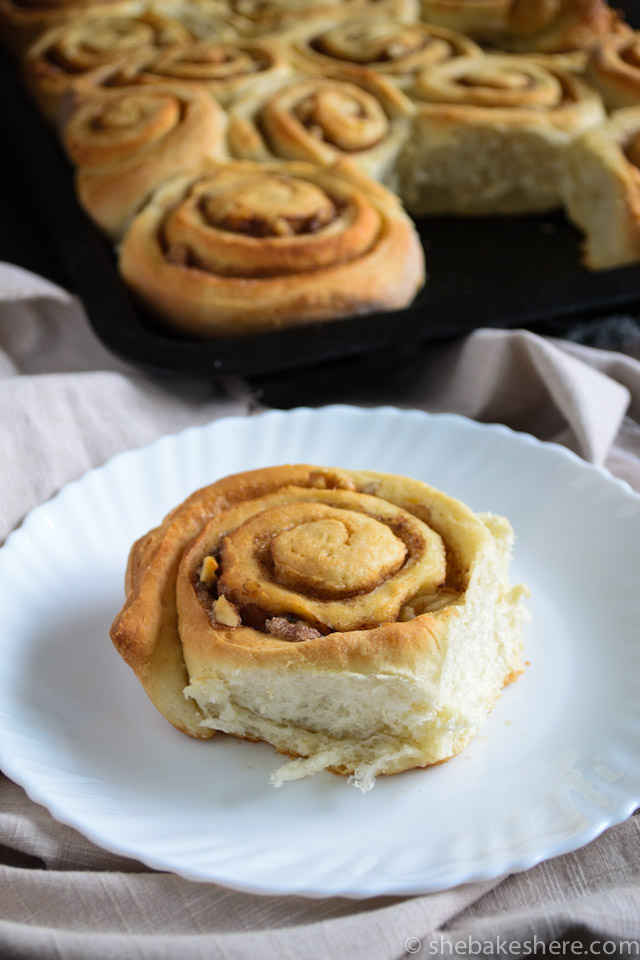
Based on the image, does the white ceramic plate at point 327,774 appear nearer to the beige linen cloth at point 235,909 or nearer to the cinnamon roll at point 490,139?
the beige linen cloth at point 235,909

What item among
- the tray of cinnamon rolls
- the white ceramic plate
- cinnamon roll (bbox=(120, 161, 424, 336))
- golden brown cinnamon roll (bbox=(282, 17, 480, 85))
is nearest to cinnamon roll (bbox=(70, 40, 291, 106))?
the tray of cinnamon rolls

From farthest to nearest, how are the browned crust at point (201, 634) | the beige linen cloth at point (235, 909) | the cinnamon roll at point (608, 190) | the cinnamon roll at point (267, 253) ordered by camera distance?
the cinnamon roll at point (608, 190) < the cinnamon roll at point (267, 253) < the browned crust at point (201, 634) < the beige linen cloth at point (235, 909)

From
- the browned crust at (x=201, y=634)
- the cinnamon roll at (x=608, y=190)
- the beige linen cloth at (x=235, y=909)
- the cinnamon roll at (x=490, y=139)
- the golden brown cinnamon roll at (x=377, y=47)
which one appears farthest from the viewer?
the golden brown cinnamon roll at (x=377, y=47)

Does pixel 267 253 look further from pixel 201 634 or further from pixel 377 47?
pixel 377 47

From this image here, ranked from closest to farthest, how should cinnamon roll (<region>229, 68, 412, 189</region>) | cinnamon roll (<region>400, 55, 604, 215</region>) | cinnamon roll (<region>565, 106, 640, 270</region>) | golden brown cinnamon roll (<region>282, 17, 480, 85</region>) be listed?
cinnamon roll (<region>565, 106, 640, 270</region>) → cinnamon roll (<region>229, 68, 412, 189</region>) → cinnamon roll (<region>400, 55, 604, 215</region>) → golden brown cinnamon roll (<region>282, 17, 480, 85</region>)

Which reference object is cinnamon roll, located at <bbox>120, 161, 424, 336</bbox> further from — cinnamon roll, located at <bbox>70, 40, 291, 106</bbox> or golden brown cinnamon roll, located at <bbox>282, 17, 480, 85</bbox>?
golden brown cinnamon roll, located at <bbox>282, 17, 480, 85</bbox>

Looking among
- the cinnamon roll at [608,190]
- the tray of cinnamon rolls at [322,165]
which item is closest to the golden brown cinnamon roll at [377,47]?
the tray of cinnamon rolls at [322,165]

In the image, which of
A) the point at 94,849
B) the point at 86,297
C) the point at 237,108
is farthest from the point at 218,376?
the point at 237,108
